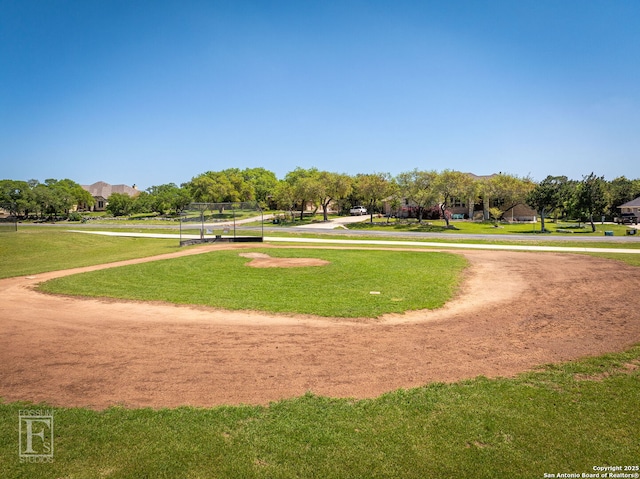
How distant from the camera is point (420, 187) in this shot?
57.8 metres

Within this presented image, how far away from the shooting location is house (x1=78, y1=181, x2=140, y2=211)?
136m

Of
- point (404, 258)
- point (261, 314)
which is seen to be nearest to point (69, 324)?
point (261, 314)

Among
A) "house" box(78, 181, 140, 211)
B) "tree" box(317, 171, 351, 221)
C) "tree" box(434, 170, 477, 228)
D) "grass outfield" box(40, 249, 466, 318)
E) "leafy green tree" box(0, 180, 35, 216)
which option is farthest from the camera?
"house" box(78, 181, 140, 211)

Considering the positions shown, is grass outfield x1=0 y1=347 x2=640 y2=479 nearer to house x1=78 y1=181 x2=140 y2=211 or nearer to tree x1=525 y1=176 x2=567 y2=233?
tree x1=525 y1=176 x2=567 y2=233

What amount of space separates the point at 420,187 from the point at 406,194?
7.85 feet

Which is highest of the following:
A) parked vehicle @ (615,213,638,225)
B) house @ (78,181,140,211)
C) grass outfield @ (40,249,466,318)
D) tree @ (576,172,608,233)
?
house @ (78,181,140,211)

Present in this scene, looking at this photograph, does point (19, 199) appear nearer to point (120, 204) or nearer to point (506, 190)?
point (120, 204)

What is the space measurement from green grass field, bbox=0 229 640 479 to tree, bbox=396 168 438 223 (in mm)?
49436

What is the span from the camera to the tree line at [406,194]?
47.5m

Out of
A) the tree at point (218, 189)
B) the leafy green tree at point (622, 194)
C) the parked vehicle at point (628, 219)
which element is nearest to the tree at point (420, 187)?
the parked vehicle at point (628, 219)

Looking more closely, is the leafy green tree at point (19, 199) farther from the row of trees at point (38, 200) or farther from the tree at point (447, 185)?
the tree at point (447, 185)

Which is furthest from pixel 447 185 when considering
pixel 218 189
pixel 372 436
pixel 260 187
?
pixel 260 187

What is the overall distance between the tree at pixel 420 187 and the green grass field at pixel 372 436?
162 ft

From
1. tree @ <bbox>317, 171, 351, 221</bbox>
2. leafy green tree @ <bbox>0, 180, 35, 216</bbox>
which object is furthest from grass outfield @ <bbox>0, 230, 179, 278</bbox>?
leafy green tree @ <bbox>0, 180, 35, 216</bbox>
